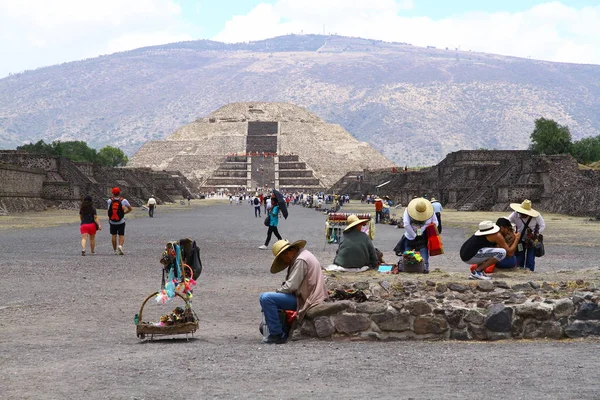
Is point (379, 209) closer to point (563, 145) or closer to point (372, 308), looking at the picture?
point (372, 308)

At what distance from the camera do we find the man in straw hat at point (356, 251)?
1279 cm

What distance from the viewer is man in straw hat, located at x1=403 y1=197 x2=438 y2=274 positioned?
1405cm

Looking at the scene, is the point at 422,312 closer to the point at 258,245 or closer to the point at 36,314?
the point at 36,314

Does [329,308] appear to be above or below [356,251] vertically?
below

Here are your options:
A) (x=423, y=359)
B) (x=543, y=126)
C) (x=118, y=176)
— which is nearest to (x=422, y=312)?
(x=423, y=359)

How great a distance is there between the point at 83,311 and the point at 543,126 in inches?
3241

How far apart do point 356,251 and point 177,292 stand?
340 cm

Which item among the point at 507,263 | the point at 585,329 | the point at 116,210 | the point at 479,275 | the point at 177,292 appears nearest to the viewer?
the point at 585,329

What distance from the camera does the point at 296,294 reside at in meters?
9.86

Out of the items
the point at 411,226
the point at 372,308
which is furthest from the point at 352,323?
the point at 411,226

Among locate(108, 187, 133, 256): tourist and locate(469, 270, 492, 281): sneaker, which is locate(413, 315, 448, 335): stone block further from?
locate(108, 187, 133, 256): tourist

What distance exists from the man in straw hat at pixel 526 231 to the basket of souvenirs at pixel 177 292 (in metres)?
5.08

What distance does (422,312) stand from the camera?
9.63 meters

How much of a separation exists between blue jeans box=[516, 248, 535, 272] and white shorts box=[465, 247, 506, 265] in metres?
1.06
